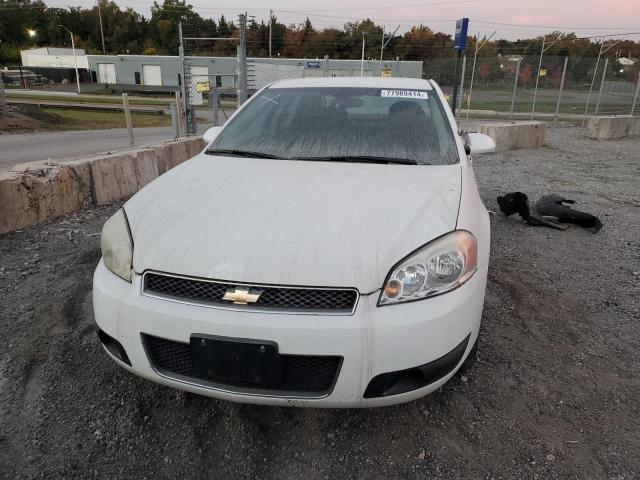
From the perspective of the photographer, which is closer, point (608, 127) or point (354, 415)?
point (354, 415)

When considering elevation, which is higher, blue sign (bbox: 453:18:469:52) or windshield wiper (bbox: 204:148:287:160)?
blue sign (bbox: 453:18:469:52)

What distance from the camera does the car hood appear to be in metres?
1.73

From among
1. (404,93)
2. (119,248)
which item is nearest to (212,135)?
(404,93)

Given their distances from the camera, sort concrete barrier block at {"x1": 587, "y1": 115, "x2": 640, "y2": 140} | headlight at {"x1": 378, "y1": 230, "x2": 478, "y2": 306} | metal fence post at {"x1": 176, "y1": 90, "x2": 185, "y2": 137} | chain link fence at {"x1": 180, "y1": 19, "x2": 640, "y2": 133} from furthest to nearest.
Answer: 1. chain link fence at {"x1": 180, "y1": 19, "x2": 640, "y2": 133}
2. concrete barrier block at {"x1": 587, "y1": 115, "x2": 640, "y2": 140}
3. metal fence post at {"x1": 176, "y1": 90, "x2": 185, "y2": 137}
4. headlight at {"x1": 378, "y1": 230, "x2": 478, "y2": 306}

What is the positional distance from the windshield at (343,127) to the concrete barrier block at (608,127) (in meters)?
12.3

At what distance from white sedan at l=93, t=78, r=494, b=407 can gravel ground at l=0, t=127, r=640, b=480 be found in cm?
34

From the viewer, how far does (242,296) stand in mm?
1703

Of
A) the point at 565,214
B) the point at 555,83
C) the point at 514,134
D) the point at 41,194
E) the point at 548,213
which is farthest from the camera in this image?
the point at 555,83

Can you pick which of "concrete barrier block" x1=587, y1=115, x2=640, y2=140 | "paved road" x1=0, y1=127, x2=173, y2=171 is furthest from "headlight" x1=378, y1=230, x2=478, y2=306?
"concrete barrier block" x1=587, y1=115, x2=640, y2=140

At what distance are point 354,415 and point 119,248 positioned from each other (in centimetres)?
133

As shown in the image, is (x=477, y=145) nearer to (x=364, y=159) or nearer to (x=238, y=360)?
(x=364, y=159)

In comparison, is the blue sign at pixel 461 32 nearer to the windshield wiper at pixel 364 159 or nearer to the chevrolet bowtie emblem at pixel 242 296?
the windshield wiper at pixel 364 159

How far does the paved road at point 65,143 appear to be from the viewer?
9633mm

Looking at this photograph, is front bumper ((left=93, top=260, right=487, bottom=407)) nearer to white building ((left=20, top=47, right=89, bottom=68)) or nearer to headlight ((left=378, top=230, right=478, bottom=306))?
headlight ((left=378, top=230, right=478, bottom=306))
